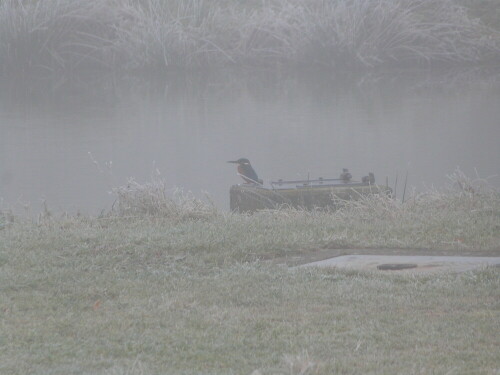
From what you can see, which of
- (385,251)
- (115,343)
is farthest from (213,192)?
(115,343)

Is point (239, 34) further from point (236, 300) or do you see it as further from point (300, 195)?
point (236, 300)

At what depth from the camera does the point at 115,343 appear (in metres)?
4.45

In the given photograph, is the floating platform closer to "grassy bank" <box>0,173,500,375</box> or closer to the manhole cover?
"grassy bank" <box>0,173,500,375</box>

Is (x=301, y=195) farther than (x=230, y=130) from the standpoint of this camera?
No

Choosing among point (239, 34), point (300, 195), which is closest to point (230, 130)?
point (300, 195)

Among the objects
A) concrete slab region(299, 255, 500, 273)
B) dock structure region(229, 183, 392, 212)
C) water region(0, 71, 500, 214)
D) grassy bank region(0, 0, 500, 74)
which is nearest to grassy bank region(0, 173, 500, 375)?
concrete slab region(299, 255, 500, 273)

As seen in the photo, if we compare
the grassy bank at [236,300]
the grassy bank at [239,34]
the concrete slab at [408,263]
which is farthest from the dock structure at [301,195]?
the grassy bank at [239,34]

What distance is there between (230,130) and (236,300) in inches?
552

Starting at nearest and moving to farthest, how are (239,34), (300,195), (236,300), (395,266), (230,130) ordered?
(236,300) → (395,266) → (300,195) → (230,130) → (239,34)

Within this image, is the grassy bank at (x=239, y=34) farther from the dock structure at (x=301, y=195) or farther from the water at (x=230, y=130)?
the dock structure at (x=301, y=195)

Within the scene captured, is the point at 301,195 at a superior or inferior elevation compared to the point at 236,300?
inferior

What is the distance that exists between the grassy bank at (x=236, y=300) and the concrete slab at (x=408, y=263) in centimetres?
25

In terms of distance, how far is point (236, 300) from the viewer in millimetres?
5191

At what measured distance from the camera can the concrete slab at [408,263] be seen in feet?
19.0
